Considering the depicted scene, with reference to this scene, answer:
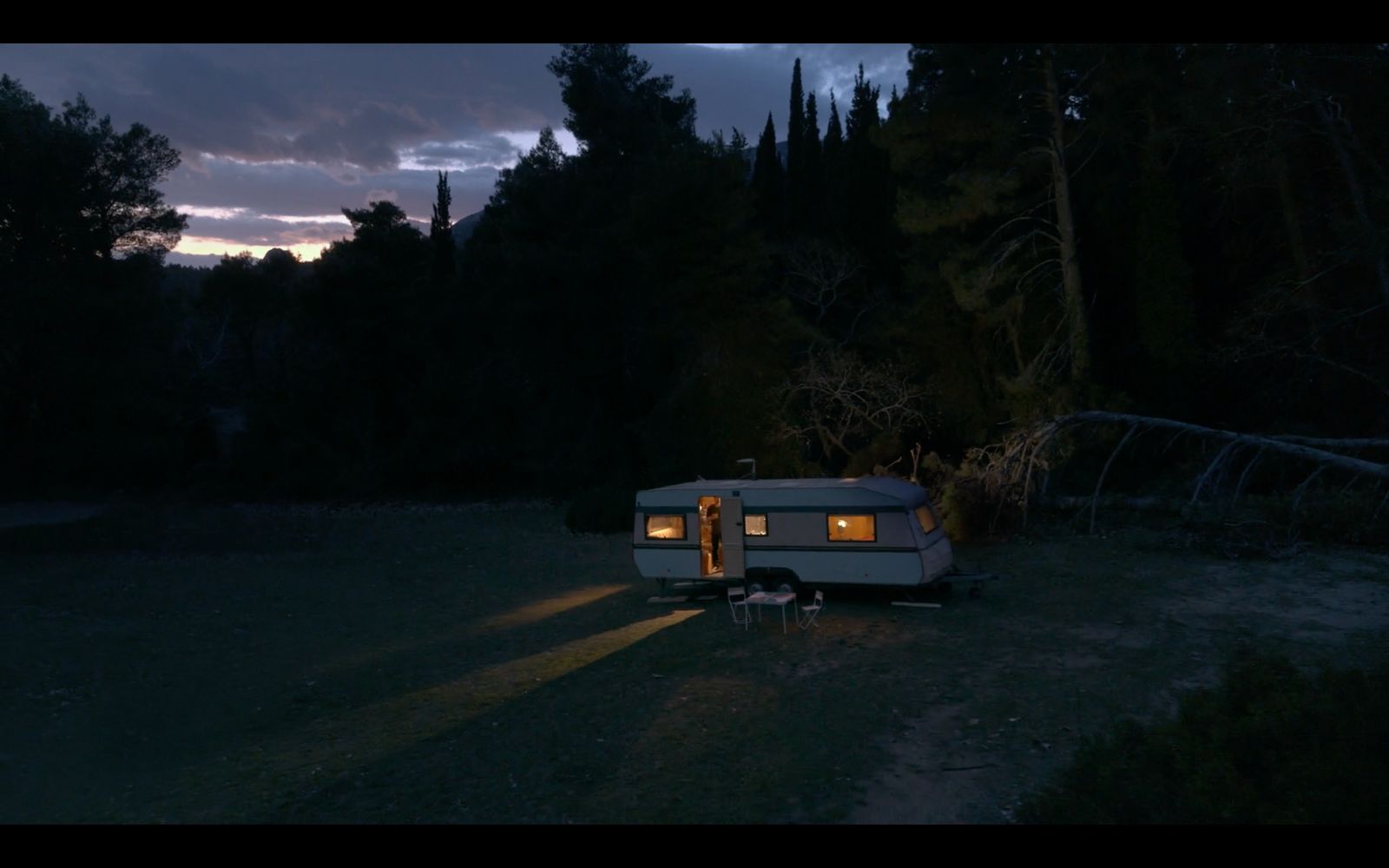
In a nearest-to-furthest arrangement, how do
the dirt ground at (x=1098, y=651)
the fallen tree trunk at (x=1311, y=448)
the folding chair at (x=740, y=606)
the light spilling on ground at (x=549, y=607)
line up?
the fallen tree trunk at (x=1311, y=448) → the dirt ground at (x=1098, y=651) → the folding chair at (x=740, y=606) → the light spilling on ground at (x=549, y=607)

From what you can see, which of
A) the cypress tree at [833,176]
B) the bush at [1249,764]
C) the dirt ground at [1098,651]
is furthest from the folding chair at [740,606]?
the cypress tree at [833,176]

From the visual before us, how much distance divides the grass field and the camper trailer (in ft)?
2.42

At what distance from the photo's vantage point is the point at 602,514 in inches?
1078

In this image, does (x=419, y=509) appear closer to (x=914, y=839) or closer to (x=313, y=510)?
(x=313, y=510)

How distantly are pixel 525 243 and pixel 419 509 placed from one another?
1246cm

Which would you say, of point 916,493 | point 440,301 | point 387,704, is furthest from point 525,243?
point 387,704

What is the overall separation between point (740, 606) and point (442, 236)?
38540 mm

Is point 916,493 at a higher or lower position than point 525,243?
lower

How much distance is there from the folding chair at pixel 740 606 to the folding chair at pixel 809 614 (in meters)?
0.82

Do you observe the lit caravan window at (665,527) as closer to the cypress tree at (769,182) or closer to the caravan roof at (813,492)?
the caravan roof at (813,492)

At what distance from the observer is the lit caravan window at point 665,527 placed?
15.8m

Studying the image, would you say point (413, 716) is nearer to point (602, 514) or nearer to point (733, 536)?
point (733, 536)

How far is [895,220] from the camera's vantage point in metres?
26.5

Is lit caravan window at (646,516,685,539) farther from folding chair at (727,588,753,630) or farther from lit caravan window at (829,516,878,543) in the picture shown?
lit caravan window at (829,516,878,543)
